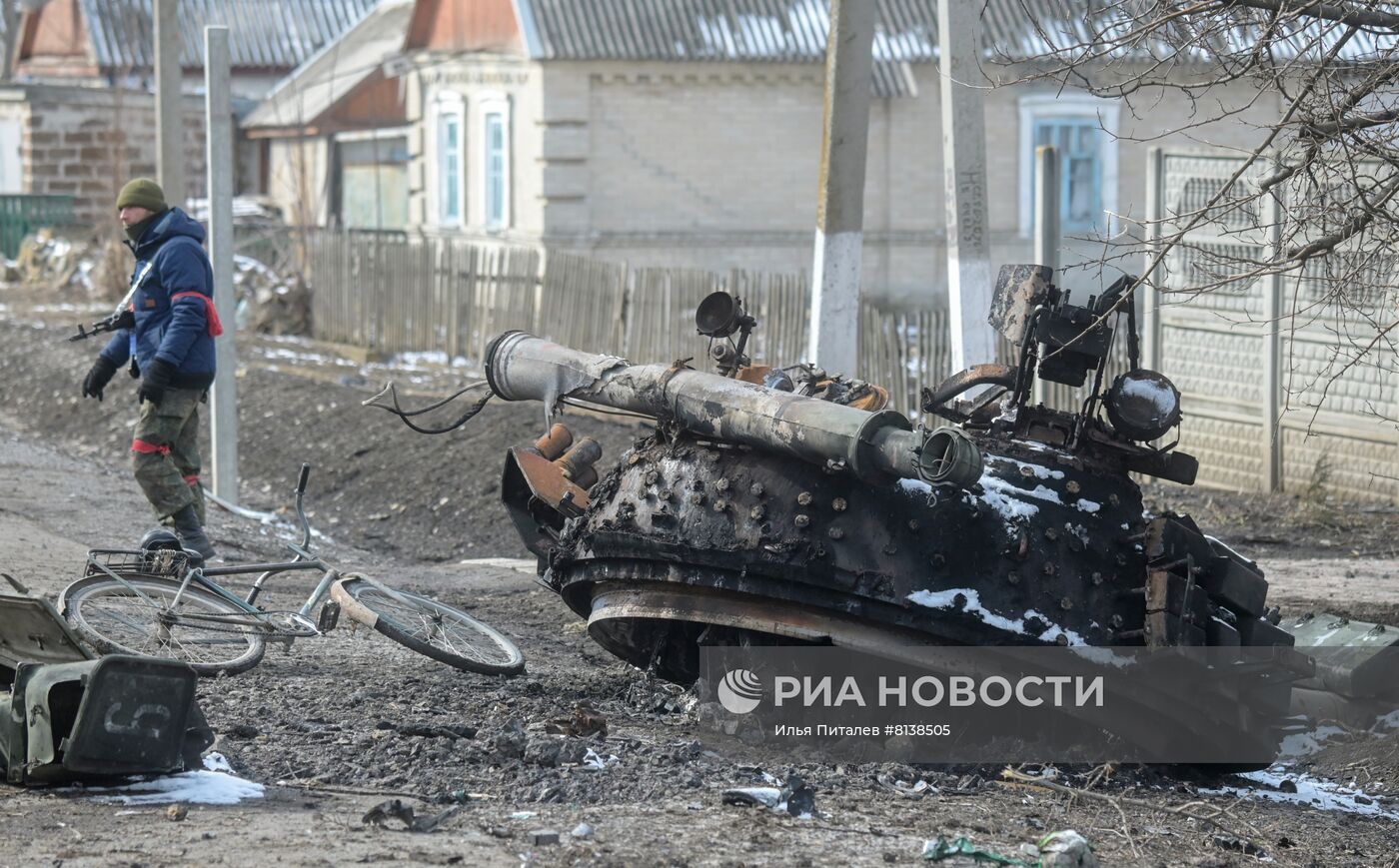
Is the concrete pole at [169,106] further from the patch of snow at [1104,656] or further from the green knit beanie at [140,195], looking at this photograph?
the patch of snow at [1104,656]

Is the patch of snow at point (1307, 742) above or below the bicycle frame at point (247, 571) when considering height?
below

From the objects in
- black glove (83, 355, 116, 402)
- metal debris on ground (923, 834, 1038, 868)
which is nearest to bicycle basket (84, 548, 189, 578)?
black glove (83, 355, 116, 402)

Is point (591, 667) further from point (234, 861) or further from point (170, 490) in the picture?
point (234, 861)

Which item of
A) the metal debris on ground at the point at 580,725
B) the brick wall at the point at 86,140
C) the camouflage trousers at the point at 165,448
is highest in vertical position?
the brick wall at the point at 86,140

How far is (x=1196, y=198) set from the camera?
12414mm

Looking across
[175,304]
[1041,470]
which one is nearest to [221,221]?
[175,304]

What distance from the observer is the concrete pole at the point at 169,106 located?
1450cm

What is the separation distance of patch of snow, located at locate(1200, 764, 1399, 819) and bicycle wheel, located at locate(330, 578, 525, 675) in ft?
9.16

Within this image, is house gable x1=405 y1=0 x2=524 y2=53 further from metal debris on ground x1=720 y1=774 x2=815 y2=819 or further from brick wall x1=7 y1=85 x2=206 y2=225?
metal debris on ground x1=720 y1=774 x2=815 y2=819

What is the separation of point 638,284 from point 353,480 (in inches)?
154

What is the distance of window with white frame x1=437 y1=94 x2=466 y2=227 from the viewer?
23.6 m

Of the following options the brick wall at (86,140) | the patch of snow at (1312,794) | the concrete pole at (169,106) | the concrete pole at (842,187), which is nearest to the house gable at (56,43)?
the brick wall at (86,140)

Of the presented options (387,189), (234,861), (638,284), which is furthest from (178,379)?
(387,189)

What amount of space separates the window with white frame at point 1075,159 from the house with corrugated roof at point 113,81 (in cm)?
1318
